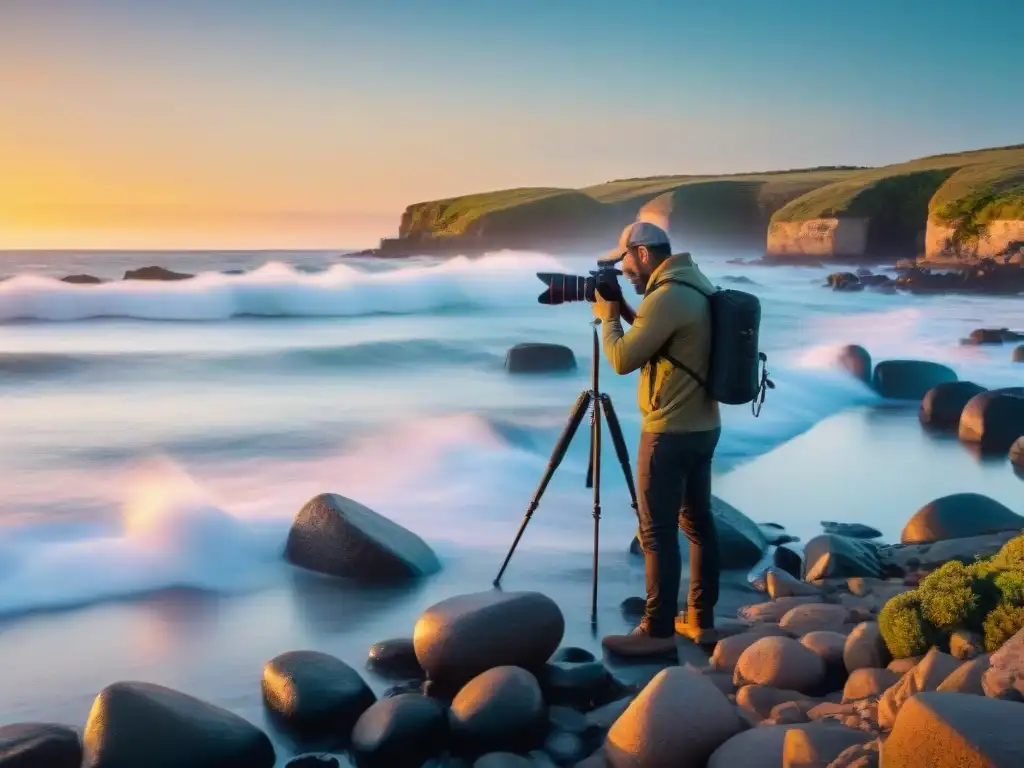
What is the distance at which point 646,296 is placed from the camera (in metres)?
4.09

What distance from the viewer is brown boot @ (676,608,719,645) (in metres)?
4.52

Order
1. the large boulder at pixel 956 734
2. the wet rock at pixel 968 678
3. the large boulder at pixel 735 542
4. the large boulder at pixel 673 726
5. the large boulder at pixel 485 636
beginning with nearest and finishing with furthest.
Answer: the large boulder at pixel 956 734
the wet rock at pixel 968 678
the large boulder at pixel 673 726
the large boulder at pixel 485 636
the large boulder at pixel 735 542

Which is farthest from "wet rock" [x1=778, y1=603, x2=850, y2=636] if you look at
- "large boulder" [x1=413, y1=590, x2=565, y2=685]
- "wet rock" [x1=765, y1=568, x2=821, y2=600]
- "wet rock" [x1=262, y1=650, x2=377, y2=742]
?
"wet rock" [x1=262, y1=650, x2=377, y2=742]

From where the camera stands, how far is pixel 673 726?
10.5 feet

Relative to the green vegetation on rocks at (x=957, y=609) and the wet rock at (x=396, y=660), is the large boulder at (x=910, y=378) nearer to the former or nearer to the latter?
the green vegetation on rocks at (x=957, y=609)

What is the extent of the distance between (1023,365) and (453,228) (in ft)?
312

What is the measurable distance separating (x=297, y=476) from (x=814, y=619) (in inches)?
220

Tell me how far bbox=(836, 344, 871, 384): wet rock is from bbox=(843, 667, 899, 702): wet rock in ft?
36.9

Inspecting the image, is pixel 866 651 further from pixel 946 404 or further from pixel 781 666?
pixel 946 404

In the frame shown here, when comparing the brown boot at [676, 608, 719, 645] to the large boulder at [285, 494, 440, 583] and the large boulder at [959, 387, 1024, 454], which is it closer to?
the large boulder at [285, 494, 440, 583]

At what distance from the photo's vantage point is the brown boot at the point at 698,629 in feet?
14.8

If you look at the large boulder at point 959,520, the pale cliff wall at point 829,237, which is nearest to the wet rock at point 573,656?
the large boulder at point 959,520

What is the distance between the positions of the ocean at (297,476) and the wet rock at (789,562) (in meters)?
0.80

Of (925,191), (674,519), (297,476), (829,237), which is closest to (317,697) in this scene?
(674,519)
